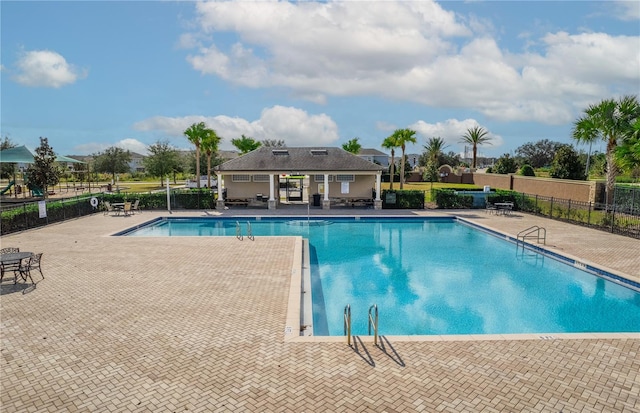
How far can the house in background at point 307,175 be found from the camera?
29.0 meters

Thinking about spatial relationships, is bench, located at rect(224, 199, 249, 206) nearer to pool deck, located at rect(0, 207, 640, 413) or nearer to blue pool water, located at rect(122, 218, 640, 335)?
blue pool water, located at rect(122, 218, 640, 335)

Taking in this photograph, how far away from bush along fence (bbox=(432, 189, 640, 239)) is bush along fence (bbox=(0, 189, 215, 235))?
17663 millimetres

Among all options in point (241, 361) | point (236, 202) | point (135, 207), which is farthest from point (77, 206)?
point (241, 361)

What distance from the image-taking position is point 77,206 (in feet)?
80.8

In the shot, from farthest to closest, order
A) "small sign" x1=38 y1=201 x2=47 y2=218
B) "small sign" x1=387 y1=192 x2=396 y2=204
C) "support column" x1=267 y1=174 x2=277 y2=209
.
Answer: "small sign" x1=387 y1=192 x2=396 y2=204, "support column" x1=267 y1=174 x2=277 y2=209, "small sign" x1=38 y1=201 x2=47 y2=218

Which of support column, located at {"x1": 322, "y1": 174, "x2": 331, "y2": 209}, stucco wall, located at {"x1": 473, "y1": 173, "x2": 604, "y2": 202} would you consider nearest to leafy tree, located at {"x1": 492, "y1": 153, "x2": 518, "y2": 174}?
stucco wall, located at {"x1": 473, "y1": 173, "x2": 604, "y2": 202}

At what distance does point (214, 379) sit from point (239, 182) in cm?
2508

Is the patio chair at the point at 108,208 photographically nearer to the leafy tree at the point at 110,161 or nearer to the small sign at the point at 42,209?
the small sign at the point at 42,209

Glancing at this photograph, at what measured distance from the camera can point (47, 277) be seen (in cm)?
1157

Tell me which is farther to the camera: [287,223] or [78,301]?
[287,223]

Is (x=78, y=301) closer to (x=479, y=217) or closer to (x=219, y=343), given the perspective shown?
(x=219, y=343)

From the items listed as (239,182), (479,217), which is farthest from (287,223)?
(479,217)

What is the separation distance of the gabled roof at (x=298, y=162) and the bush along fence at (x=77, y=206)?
9.50 feet

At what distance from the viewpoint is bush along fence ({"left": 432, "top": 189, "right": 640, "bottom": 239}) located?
19312 mm
